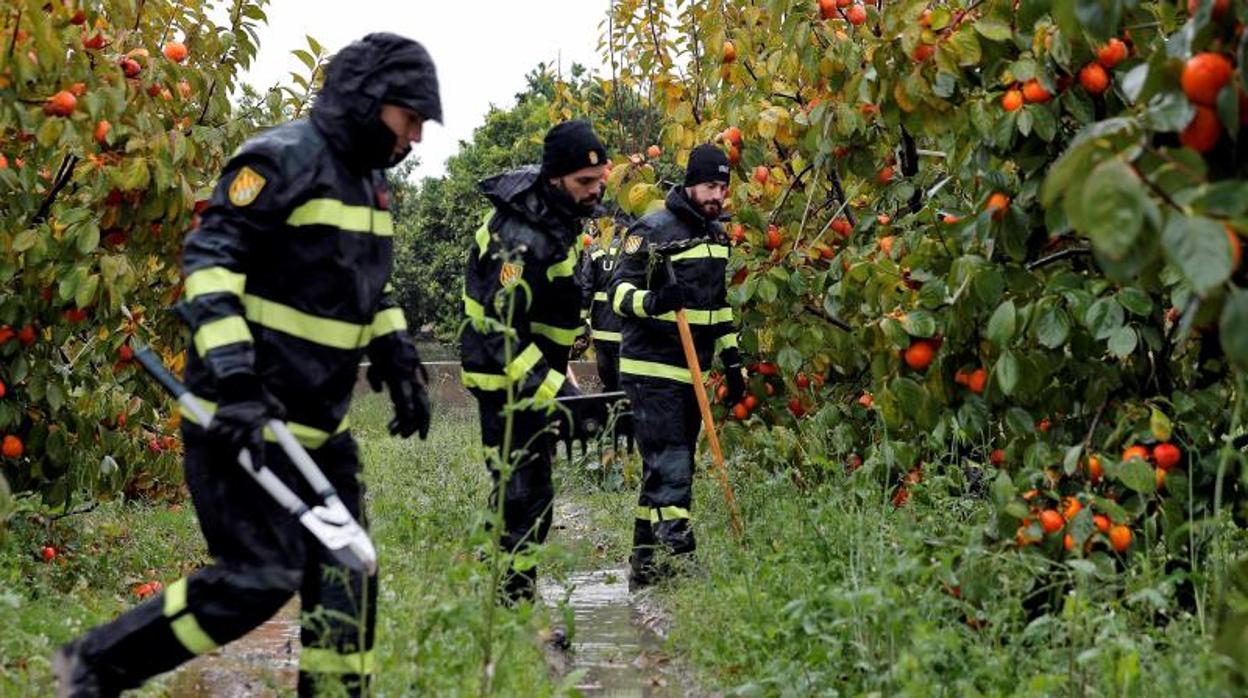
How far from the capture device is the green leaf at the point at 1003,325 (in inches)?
196

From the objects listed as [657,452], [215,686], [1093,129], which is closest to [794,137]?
[657,452]

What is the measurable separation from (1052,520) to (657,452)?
10.5ft

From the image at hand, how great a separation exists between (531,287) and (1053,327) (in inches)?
85.3

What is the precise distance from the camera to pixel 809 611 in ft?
16.0

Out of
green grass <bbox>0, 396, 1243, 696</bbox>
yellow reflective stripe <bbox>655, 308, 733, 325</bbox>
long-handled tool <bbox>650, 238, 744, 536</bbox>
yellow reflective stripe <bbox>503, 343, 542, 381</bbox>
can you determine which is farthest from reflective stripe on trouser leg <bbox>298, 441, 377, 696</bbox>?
yellow reflective stripe <bbox>655, 308, 733, 325</bbox>

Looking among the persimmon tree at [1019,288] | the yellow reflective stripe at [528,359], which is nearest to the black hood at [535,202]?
the yellow reflective stripe at [528,359]

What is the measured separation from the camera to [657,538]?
7.73 metres

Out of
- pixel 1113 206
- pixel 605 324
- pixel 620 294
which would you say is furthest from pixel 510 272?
pixel 605 324

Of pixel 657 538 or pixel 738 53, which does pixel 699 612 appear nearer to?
pixel 657 538

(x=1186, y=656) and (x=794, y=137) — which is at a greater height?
(x=794, y=137)

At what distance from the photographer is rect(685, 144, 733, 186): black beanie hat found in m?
7.77

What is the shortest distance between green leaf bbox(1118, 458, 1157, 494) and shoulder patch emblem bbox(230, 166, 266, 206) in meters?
2.60

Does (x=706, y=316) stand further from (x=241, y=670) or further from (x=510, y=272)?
(x=241, y=670)

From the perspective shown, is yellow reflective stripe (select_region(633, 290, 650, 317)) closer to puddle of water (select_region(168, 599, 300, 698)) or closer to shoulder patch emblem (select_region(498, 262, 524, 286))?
shoulder patch emblem (select_region(498, 262, 524, 286))
